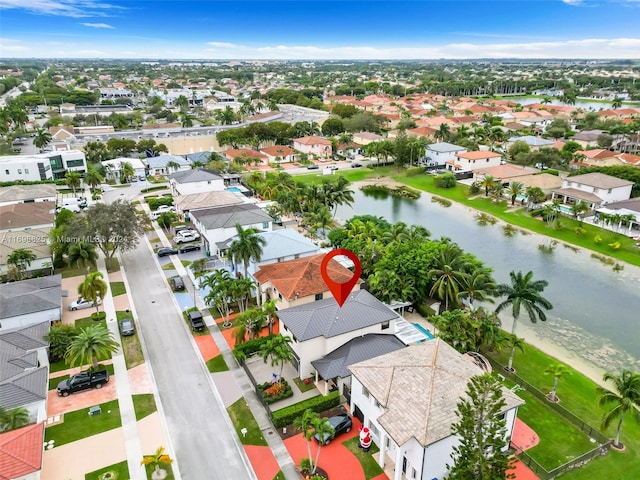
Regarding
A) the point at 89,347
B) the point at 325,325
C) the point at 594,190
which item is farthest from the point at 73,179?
the point at 594,190

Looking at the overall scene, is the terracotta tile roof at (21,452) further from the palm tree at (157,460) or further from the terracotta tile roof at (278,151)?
the terracotta tile roof at (278,151)

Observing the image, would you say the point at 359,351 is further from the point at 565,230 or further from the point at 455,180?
the point at 455,180

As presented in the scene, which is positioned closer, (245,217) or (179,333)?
(179,333)

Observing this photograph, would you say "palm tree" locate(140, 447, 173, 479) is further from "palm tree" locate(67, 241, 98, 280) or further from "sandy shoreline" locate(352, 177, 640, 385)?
"palm tree" locate(67, 241, 98, 280)

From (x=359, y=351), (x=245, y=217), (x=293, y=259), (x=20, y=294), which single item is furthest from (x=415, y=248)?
(x=20, y=294)

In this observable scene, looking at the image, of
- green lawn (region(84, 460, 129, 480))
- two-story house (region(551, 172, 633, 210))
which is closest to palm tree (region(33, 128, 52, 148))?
green lawn (region(84, 460, 129, 480))

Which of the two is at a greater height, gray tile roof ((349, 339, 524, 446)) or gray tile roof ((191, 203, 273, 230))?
gray tile roof ((191, 203, 273, 230))
